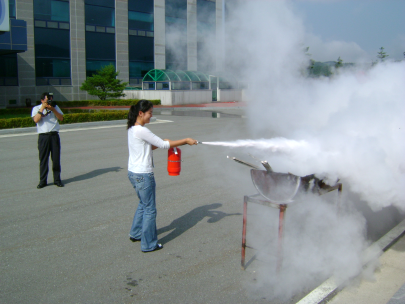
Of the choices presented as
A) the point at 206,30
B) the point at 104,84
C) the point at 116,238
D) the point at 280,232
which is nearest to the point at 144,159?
the point at 116,238

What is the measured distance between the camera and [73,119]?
17.2m

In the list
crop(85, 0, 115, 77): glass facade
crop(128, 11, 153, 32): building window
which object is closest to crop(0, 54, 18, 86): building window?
crop(85, 0, 115, 77): glass facade

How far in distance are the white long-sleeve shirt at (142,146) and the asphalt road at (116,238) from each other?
3.43 feet

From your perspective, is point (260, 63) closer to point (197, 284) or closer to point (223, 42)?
point (223, 42)

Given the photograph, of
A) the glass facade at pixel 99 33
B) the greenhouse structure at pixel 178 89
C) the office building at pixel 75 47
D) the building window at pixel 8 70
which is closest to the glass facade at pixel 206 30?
the office building at pixel 75 47

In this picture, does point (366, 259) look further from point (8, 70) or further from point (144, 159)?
point (8, 70)

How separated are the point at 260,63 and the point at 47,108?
4413mm

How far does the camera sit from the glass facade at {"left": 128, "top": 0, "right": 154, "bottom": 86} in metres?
33.9

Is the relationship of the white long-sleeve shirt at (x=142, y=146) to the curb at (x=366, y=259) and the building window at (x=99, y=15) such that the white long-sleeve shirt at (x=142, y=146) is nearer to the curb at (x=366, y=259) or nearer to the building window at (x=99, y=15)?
the curb at (x=366, y=259)

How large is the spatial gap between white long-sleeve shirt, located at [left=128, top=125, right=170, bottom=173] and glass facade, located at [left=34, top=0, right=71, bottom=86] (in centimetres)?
2910

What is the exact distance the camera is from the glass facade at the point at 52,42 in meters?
29.7

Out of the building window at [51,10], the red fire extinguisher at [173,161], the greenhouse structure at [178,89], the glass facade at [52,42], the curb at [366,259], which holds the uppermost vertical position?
the building window at [51,10]

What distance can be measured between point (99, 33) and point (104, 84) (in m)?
5.97

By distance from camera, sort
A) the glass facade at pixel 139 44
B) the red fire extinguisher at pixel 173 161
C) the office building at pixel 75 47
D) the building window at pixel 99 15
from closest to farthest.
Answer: the red fire extinguisher at pixel 173 161
the office building at pixel 75 47
the building window at pixel 99 15
the glass facade at pixel 139 44
